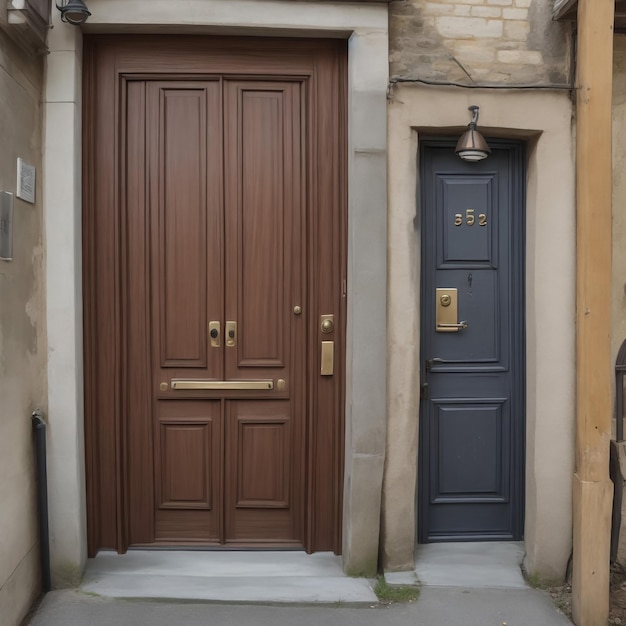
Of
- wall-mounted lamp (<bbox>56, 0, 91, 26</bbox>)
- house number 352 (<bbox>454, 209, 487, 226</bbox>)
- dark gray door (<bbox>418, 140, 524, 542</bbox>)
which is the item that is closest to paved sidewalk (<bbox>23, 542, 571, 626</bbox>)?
dark gray door (<bbox>418, 140, 524, 542</bbox>)

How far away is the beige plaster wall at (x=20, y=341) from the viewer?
3412mm

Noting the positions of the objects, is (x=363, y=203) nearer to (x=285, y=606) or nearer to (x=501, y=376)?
(x=501, y=376)

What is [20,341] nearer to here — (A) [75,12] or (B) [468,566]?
(A) [75,12]

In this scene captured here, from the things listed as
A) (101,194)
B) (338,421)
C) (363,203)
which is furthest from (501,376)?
(101,194)

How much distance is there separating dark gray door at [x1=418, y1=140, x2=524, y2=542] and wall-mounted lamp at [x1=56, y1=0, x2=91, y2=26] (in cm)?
200

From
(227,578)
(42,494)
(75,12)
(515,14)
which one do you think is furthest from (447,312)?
(75,12)

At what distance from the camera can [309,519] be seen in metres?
4.26

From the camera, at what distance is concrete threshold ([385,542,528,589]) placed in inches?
159

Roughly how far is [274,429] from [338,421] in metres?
0.39

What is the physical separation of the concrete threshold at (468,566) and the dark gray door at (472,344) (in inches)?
2.7

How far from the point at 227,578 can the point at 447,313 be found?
2.01 meters

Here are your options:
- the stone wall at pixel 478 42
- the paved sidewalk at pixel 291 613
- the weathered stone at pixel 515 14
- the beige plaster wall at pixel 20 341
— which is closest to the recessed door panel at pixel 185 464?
the paved sidewalk at pixel 291 613

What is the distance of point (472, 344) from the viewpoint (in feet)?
14.1

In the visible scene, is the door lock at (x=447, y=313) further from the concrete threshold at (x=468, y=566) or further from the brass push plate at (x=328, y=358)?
the concrete threshold at (x=468, y=566)
